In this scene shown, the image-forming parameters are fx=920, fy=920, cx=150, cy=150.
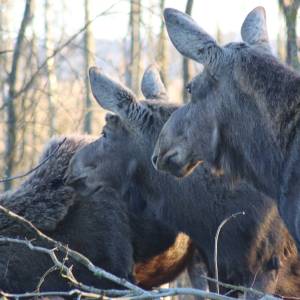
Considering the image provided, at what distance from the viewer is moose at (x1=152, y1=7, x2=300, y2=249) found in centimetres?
538

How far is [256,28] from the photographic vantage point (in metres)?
6.49

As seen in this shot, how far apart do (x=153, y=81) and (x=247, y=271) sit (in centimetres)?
209

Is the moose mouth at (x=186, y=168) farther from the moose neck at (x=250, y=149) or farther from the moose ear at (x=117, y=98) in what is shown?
the moose ear at (x=117, y=98)

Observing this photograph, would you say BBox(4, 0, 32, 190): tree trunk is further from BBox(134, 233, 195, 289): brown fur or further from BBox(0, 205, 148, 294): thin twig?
BBox(0, 205, 148, 294): thin twig

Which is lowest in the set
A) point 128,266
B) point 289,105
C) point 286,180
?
point 128,266

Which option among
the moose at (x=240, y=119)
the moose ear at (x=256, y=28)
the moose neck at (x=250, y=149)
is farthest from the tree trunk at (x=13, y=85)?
the moose neck at (x=250, y=149)

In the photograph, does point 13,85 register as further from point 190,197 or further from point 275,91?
point 275,91

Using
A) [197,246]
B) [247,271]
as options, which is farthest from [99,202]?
[247,271]

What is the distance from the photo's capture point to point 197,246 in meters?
Answer: 7.57

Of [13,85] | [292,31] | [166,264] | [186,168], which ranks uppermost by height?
[292,31]

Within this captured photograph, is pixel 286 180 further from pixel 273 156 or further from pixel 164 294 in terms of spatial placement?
pixel 164 294

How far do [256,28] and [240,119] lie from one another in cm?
110

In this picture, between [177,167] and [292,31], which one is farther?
[292,31]

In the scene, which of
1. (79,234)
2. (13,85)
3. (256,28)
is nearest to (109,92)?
(79,234)
